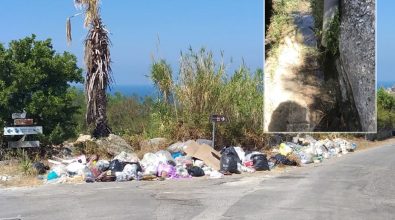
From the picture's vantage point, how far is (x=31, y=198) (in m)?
11.7

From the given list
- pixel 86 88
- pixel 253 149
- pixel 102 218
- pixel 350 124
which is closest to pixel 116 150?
pixel 86 88

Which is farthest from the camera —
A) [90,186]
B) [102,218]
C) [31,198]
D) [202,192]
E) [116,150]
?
[116,150]

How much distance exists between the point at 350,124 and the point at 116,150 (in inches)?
382

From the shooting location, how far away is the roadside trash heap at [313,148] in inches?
805

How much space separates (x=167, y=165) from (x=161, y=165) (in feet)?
0.50

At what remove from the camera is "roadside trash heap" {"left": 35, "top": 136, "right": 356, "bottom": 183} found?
14.6 m

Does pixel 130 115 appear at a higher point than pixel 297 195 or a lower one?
higher

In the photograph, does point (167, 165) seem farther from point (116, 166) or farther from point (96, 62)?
point (96, 62)

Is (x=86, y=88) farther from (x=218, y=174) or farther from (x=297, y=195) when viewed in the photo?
(x=297, y=195)

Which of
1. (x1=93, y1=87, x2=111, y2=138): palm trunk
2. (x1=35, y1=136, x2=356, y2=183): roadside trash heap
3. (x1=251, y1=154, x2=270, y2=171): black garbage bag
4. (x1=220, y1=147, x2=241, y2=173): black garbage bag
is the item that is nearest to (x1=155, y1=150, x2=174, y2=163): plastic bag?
(x1=35, y1=136, x2=356, y2=183): roadside trash heap

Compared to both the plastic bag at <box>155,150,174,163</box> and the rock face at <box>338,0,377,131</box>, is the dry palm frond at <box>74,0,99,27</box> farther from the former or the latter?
the rock face at <box>338,0,377,131</box>

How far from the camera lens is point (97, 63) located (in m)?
18.9

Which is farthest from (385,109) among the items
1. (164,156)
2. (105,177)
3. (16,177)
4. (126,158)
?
(16,177)

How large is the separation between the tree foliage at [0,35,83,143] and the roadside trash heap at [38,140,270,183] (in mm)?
1175
